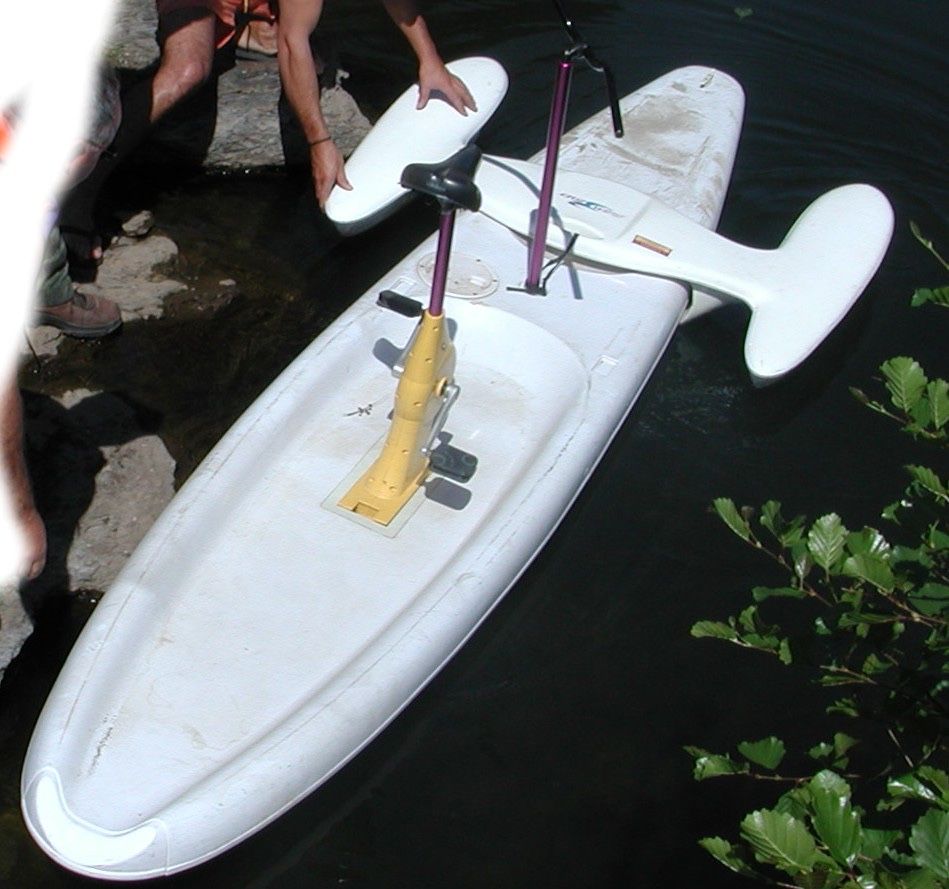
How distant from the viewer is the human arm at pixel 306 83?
425cm

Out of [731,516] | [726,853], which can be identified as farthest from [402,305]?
[726,853]

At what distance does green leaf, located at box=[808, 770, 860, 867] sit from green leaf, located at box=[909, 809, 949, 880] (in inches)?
2.8

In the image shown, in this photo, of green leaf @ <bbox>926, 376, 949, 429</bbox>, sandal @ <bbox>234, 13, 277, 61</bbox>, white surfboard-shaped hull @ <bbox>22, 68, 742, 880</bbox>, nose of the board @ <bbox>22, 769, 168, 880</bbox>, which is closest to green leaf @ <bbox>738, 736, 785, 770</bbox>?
green leaf @ <bbox>926, 376, 949, 429</bbox>

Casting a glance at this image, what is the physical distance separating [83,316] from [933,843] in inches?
123

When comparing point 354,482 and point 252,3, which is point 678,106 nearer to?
point 252,3

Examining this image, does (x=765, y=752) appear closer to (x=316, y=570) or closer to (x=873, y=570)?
(x=873, y=570)

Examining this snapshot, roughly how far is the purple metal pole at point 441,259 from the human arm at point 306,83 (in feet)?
4.69

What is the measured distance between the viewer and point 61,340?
3.95 m

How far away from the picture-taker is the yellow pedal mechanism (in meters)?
2.94

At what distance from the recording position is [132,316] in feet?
13.4

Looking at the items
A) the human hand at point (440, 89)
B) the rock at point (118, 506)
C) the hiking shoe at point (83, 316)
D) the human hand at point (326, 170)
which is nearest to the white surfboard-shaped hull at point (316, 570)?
the rock at point (118, 506)

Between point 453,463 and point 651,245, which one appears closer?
point 453,463

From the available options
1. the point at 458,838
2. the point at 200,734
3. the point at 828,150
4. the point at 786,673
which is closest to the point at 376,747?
the point at 458,838

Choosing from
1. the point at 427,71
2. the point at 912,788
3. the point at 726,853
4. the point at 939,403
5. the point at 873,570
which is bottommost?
the point at 427,71
